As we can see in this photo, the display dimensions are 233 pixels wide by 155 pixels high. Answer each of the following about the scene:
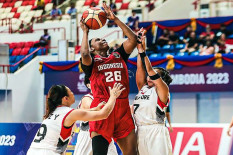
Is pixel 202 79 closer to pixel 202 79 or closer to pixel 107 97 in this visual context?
pixel 202 79

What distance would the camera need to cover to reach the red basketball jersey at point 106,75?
5.55 m

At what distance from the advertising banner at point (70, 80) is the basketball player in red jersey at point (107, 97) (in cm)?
1008

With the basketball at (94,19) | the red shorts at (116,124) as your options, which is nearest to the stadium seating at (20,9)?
the basketball at (94,19)

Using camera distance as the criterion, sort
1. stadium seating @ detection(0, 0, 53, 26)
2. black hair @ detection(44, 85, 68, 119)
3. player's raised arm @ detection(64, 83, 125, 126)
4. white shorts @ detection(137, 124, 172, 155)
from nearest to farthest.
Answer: player's raised arm @ detection(64, 83, 125, 126) < black hair @ detection(44, 85, 68, 119) < white shorts @ detection(137, 124, 172, 155) < stadium seating @ detection(0, 0, 53, 26)

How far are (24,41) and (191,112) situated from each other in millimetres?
8739

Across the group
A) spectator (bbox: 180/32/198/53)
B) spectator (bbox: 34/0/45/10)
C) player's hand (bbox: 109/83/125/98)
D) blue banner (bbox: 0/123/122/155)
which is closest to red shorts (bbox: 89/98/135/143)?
player's hand (bbox: 109/83/125/98)

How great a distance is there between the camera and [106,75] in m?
5.55

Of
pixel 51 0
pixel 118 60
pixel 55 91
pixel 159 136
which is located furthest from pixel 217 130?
pixel 51 0

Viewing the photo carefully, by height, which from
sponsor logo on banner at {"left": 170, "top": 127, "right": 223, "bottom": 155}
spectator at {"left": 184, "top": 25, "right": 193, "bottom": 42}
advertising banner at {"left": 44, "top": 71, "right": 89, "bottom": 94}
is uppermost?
spectator at {"left": 184, "top": 25, "right": 193, "bottom": 42}

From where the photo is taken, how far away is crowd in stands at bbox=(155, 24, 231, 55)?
1435 cm

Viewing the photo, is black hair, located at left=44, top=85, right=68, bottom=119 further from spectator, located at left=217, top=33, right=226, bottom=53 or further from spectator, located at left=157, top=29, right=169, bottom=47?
spectator, located at left=157, top=29, right=169, bottom=47

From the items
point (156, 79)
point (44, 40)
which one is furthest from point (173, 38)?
point (156, 79)

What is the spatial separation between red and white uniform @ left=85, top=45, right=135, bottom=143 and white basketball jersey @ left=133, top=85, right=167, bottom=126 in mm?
253

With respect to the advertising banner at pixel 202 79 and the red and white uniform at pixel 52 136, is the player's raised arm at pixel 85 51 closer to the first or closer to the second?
the red and white uniform at pixel 52 136
